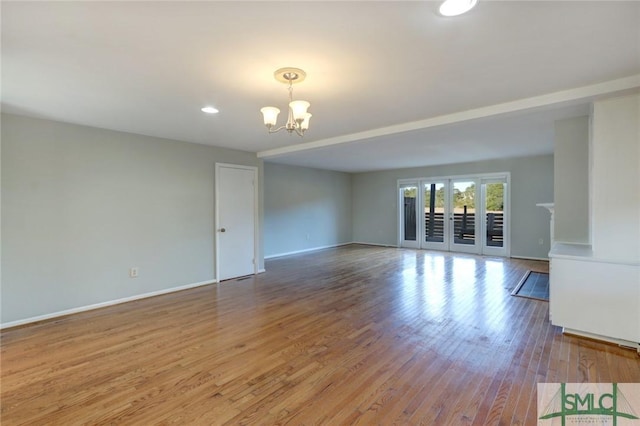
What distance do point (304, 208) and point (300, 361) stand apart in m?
6.15

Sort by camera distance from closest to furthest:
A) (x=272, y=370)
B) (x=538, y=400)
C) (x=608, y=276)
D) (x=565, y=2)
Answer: (x=565, y=2) → (x=538, y=400) → (x=272, y=370) → (x=608, y=276)

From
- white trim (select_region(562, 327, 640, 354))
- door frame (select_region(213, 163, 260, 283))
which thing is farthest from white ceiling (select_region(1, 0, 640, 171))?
white trim (select_region(562, 327, 640, 354))

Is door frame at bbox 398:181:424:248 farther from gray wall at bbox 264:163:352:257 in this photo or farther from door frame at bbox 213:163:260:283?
door frame at bbox 213:163:260:283

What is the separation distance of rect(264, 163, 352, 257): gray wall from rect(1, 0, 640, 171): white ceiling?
4002mm

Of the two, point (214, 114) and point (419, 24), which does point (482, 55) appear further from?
point (214, 114)

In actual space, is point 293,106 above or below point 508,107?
below

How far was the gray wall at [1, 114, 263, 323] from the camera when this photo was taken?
11.2ft

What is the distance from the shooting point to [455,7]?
1606mm

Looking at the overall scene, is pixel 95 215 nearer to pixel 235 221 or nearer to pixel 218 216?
pixel 218 216

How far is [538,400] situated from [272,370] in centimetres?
188

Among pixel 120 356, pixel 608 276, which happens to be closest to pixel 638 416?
pixel 608 276

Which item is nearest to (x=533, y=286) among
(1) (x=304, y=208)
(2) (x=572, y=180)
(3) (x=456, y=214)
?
(2) (x=572, y=180)

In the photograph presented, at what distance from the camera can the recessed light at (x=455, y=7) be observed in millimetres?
1566

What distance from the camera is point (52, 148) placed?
3.63 meters
